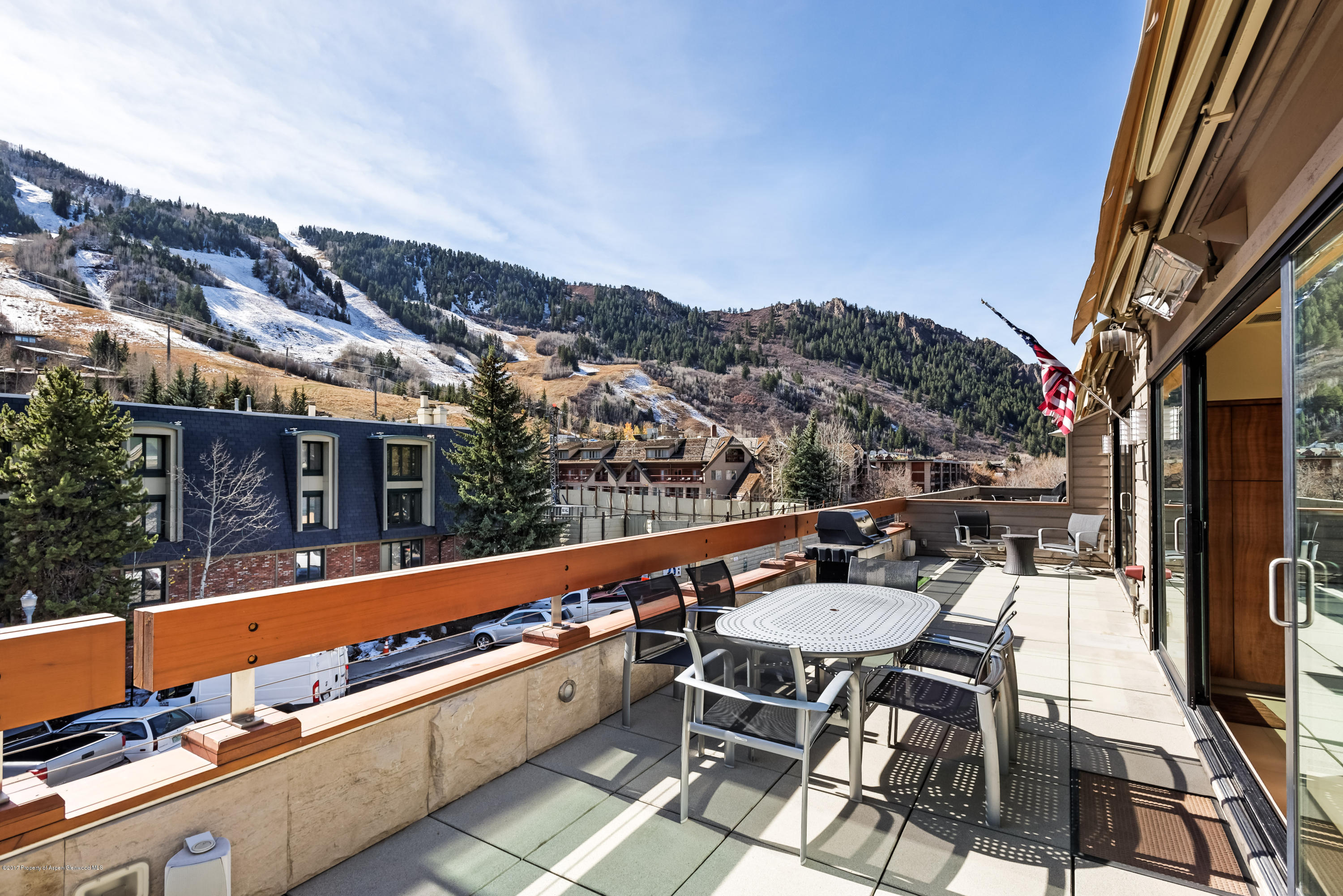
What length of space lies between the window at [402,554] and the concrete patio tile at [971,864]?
2356 centimetres

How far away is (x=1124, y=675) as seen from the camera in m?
3.89

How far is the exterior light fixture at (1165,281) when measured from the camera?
261 cm

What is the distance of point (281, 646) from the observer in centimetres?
186

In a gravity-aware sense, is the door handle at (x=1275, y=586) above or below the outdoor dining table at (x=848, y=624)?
above

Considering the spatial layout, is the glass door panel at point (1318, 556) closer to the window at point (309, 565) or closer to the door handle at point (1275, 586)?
the door handle at point (1275, 586)

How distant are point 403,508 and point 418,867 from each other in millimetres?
23790

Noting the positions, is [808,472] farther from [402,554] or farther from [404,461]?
[402,554]

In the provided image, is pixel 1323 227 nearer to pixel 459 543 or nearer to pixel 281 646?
pixel 281 646

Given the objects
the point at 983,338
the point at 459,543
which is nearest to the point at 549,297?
the point at 983,338

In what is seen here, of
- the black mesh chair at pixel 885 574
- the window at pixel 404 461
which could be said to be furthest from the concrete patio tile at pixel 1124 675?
the window at pixel 404 461

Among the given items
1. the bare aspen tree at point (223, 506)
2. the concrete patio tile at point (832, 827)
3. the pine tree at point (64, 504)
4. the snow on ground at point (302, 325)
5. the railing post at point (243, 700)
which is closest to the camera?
the railing post at point (243, 700)

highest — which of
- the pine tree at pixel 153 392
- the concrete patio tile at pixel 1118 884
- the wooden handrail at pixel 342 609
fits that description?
the pine tree at pixel 153 392

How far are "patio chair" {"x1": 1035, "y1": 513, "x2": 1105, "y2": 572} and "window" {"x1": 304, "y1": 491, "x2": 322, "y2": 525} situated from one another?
2115 cm

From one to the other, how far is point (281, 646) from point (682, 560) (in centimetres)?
237
